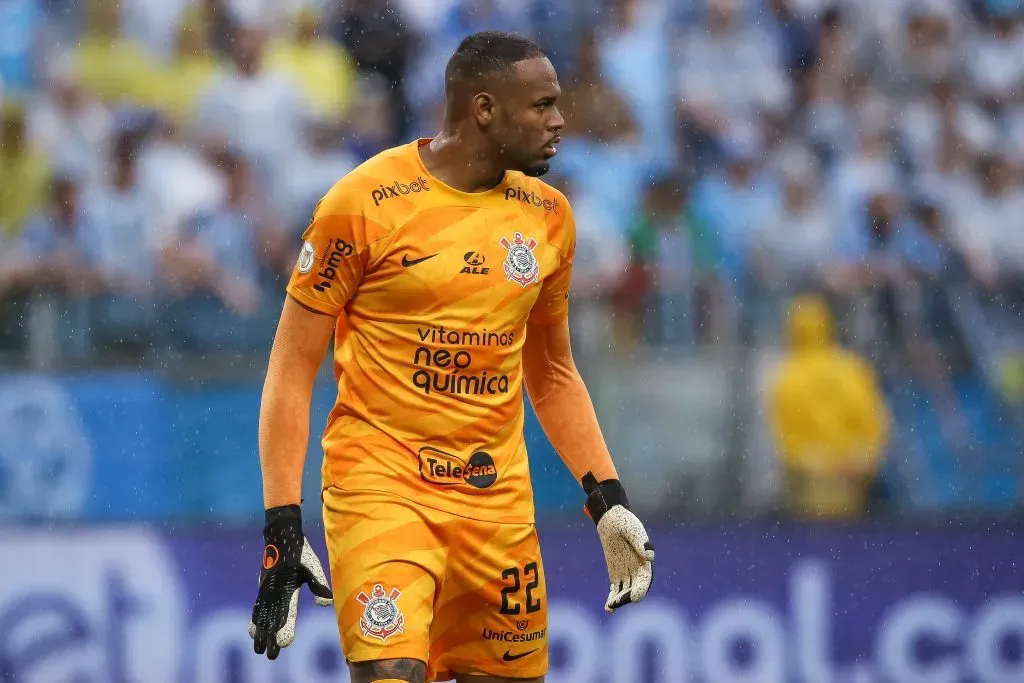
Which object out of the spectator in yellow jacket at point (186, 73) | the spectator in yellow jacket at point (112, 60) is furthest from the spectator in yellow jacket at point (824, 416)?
the spectator in yellow jacket at point (112, 60)

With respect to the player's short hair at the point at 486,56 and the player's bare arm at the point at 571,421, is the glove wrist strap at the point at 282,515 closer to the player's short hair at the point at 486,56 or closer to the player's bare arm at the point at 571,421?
the player's bare arm at the point at 571,421

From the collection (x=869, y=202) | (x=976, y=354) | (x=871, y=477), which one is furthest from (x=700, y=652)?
(x=869, y=202)

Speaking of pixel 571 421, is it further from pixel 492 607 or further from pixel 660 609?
pixel 660 609

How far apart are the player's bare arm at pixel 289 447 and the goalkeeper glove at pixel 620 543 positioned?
826 mm

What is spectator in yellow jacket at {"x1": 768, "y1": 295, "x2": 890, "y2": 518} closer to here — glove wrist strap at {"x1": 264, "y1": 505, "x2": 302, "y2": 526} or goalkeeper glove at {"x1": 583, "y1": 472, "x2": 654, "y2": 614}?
goalkeeper glove at {"x1": 583, "y1": 472, "x2": 654, "y2": 614}

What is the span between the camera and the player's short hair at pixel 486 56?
4.26 metres

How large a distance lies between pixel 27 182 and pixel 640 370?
11.8 ft

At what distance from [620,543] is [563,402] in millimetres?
482

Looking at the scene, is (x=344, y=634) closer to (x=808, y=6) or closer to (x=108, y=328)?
(x=108, y=328)

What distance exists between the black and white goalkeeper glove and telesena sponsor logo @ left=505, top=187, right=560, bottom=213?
3.52 ft

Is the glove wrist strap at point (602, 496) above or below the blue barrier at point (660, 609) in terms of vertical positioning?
above

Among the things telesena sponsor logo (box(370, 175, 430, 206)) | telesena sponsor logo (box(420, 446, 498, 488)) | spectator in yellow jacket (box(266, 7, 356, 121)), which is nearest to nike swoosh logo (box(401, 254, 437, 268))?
telesena sponsor logo (box(370, 175, 430, 206))

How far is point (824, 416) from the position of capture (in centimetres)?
830

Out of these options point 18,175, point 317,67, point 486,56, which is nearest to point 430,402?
point 486,56
